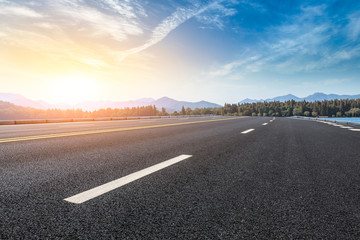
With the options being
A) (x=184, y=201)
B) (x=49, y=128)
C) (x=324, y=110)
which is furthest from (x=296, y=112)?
(x=184, y=201)

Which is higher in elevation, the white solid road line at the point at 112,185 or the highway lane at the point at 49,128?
the white solid road line at the point at 112,185

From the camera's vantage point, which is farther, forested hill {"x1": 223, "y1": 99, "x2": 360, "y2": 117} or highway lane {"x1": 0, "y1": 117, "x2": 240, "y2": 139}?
forested hill {"x1": 223, "y1": 99, "x2": 360, "y2": 117}

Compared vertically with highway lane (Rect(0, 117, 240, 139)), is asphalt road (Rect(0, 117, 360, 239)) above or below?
above

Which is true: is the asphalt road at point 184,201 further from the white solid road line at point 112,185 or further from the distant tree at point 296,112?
the distant tree at point 296,112

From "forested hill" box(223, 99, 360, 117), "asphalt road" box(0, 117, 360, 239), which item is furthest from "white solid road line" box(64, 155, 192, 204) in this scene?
"forested hill" box(223, 99, 360, 117)

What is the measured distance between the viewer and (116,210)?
1817 millimetres

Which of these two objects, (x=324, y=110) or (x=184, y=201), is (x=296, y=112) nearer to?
(x=324, y=110)

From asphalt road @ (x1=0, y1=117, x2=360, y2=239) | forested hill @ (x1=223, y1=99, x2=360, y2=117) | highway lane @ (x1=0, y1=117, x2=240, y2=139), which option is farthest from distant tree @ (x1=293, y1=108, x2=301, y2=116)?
asphalt road @ (x1=0, y1=117, x2=360, y2=239)

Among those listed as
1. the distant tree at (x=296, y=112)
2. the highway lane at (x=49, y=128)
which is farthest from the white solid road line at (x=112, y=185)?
the distant tree at (x=296, y=112)

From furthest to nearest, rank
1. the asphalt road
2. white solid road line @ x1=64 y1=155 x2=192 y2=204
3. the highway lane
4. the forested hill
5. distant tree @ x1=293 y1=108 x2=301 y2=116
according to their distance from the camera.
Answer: distant tree @ x1=293 y1=108 x2=301 y2=116, the forested hill, the highway lane, white solid road line @ x1=64 y1=155 x2=192 y2=204, the asphalt road

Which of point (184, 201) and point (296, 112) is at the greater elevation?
point (184, 201)

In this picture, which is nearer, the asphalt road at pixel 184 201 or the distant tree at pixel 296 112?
the asphalt road at pixel 184 201

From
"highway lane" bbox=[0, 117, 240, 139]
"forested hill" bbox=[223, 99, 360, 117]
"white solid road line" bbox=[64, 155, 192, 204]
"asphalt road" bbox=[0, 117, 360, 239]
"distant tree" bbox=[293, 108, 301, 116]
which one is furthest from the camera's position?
"distant tree" bbox=[293, 108, 301, 116]

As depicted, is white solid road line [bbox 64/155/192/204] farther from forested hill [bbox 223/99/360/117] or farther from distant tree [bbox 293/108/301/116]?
distant tree [bbox 293/108/301/116]
